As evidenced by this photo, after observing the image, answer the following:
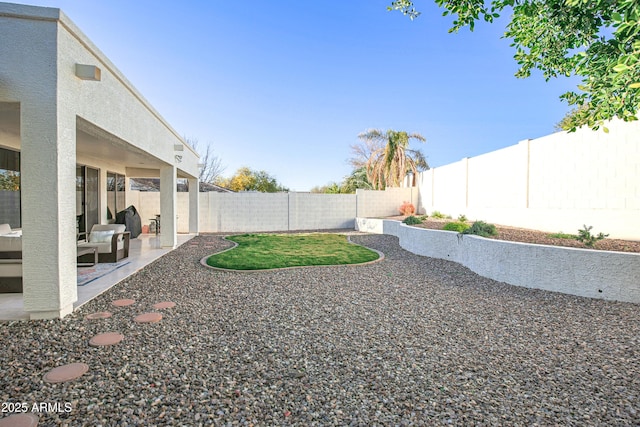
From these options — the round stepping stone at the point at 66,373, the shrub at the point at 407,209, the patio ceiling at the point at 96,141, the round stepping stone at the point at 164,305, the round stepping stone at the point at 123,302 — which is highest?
the patio ceiling at the point at 96,141

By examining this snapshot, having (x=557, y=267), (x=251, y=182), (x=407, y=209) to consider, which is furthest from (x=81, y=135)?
(x=251, y=182)

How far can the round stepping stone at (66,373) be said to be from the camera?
277 cm

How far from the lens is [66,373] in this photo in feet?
9.44

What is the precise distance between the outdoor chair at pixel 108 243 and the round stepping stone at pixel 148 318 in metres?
3.90

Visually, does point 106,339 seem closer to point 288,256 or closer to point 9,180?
point 288,256

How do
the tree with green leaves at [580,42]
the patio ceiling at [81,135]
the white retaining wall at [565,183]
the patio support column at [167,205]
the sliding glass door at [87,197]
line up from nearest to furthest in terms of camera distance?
the tree with green leaves at [580,42]
the patio ceiling at [81,135]
the white retaining wall at [565,183]
the patio support column at [167,205]
the sliding glass door at [87,197]

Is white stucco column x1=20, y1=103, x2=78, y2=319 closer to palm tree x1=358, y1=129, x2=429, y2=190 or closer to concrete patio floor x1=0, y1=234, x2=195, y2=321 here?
concrete patio floor x1=0, y1=234, x2=195, y2=321

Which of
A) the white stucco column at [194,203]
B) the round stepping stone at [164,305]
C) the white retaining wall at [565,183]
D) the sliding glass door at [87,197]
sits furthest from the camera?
the white stucco column at [194,203]

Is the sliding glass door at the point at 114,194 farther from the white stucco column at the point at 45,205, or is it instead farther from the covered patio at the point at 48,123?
the white stucco column at the point at 45,205

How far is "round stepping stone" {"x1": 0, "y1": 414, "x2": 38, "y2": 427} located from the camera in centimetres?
220

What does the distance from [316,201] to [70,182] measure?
14.5 m

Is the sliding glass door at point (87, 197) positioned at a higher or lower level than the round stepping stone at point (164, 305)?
higher

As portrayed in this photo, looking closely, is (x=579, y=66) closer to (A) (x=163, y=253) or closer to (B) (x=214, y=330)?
(B) (x=214, y=330)

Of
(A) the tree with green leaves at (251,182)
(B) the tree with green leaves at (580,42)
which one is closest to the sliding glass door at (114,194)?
(B) the tree with green leaves at (580,42)
